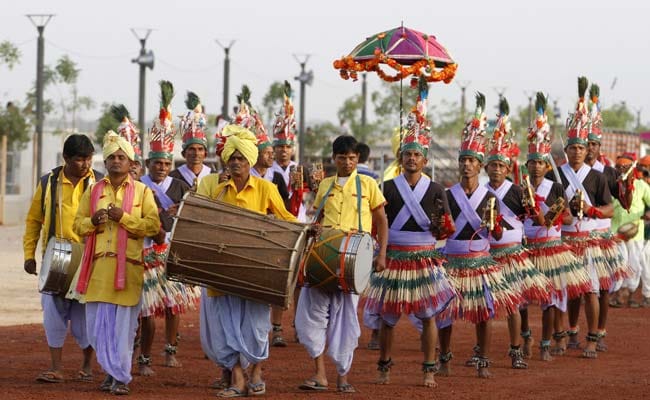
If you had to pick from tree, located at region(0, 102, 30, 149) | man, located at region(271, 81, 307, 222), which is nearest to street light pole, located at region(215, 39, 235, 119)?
tree, located at region(0, 102, 30, 149)

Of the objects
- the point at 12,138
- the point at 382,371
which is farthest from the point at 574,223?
the point at 12,138

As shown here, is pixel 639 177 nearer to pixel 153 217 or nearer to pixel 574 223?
pixel 574 223

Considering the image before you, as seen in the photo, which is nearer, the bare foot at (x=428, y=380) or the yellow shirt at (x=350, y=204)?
the yellow shirt at (x=350, y=204)

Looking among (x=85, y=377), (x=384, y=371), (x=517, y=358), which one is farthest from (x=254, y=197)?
(x=517, y=358)

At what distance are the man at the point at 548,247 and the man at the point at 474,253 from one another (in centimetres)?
137

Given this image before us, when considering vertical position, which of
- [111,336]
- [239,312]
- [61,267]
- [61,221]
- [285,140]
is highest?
[285,140]

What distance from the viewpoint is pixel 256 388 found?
9953 millimetres

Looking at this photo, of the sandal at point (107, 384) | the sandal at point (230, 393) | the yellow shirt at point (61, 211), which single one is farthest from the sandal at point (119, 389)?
the yellow shirt at point (61, 211)

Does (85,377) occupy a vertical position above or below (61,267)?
below

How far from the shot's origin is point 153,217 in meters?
9.98

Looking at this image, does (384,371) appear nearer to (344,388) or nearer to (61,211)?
(344,388)

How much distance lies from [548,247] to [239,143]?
172 inches

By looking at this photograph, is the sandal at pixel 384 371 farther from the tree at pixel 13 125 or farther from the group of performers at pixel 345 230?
the tree at pixel 13 125

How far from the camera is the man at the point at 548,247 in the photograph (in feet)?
42.3
